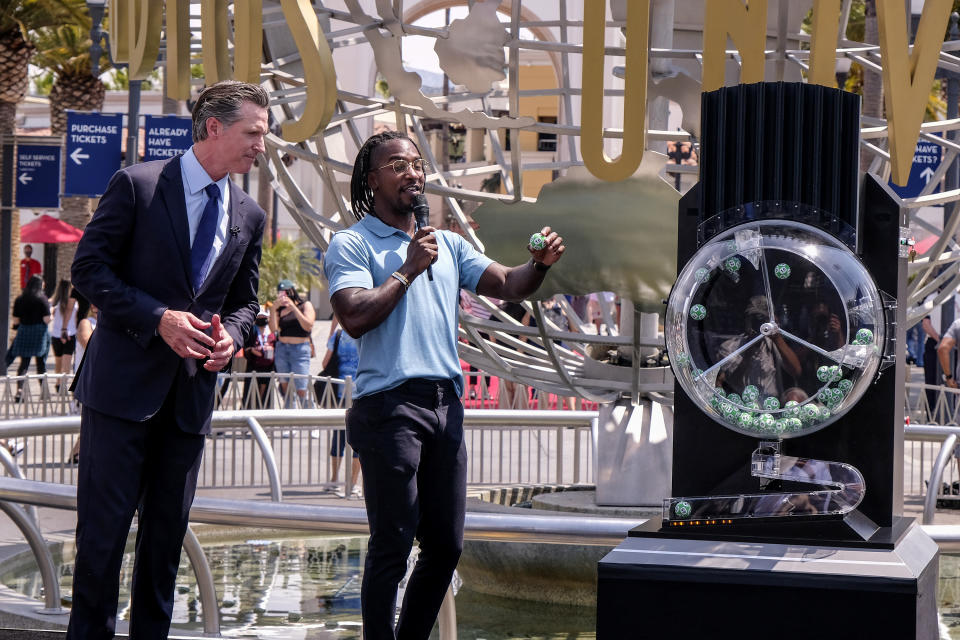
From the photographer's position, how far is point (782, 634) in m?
2.38

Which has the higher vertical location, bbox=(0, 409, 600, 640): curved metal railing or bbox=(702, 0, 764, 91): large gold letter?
bbox=(702, 0, 764, 91): large gold letter

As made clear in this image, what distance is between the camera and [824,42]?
3.94 m

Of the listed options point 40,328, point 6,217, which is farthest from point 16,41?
point 40,328

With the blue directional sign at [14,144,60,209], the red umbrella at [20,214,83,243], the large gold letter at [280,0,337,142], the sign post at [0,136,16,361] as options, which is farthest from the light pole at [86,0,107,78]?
the red umbrella at [20,214,83,243]

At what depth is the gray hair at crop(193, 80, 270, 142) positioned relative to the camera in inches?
124

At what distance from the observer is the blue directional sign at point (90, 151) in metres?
14.6

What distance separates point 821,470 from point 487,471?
Answer: 23.1 feet

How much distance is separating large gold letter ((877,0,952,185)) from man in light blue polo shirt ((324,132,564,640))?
1.26 metres

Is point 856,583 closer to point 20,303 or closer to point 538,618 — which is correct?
point 538,618

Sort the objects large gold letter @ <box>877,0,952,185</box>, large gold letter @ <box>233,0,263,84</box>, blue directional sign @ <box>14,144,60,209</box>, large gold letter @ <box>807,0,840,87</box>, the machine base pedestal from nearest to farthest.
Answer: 1. the machine base pedestal
2. large gold letter @ <box>877,0,952,185</box>
3. large gold letter @ <box>807,0,840,87</box>
4. large gold letter @ <box>233,0,263,84</box>
5. blue directional sign @ <box>14,144,60,209</box>

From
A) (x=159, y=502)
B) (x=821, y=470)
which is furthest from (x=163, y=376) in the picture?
(x=821, y=470)

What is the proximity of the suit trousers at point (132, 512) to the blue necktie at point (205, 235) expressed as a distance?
1.03ft

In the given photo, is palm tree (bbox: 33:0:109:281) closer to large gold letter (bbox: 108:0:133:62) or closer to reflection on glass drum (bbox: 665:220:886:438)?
large gold letter (bbox: 108:0:133:62)

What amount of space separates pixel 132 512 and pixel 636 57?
2113 millimetres
